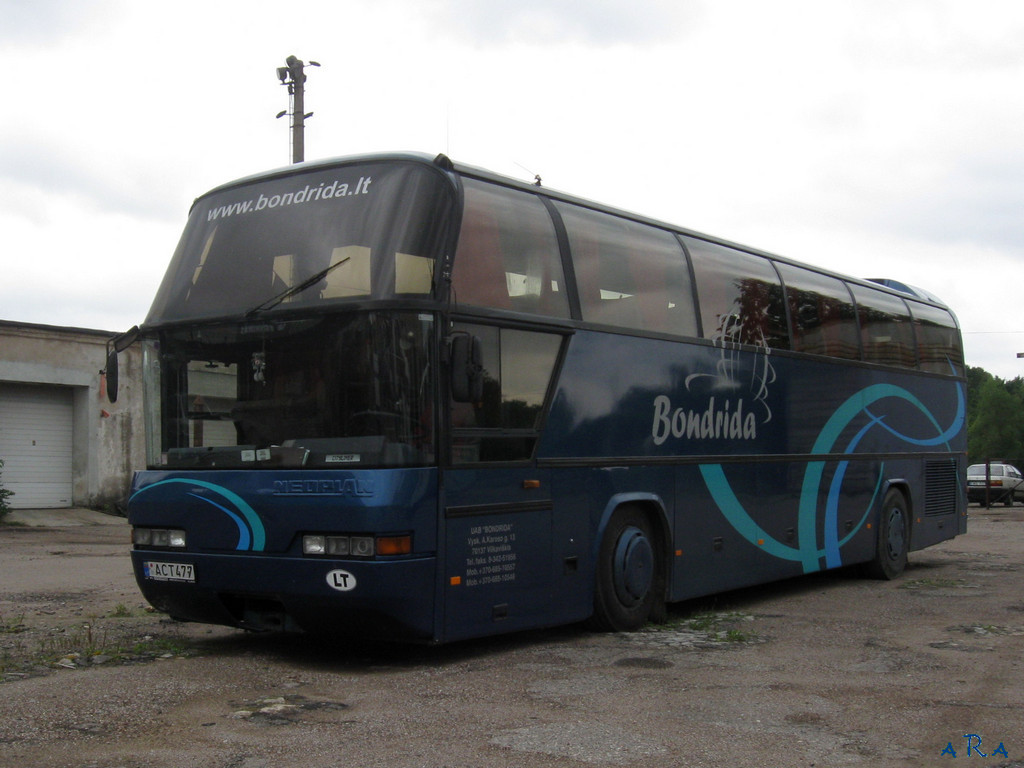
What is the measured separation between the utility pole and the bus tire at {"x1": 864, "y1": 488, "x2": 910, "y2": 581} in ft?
38.1

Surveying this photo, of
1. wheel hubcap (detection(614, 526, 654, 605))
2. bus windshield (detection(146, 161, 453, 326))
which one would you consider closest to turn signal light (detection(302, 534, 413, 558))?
bus windshield (detection(146, 161, 453, 326))

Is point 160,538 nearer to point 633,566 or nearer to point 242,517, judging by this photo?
point 242,517

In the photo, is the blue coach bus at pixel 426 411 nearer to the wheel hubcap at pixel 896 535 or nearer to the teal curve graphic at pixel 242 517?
the teal curve graphic at pixel 242 517

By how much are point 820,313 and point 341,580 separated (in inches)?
298

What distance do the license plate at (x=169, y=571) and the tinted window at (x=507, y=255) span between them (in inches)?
104

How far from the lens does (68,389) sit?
24.1m

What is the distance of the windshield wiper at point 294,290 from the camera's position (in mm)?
7523

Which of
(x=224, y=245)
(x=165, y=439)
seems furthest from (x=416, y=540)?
(x=224, y=245)

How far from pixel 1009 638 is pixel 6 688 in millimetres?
7221

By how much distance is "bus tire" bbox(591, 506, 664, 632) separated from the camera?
907 cm

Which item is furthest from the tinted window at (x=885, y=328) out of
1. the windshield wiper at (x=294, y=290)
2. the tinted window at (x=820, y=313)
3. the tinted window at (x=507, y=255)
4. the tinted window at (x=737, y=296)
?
the windshield wiper at (x=294, y=290)

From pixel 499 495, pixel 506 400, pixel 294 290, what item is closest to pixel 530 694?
pixel 499 495

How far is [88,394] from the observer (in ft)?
78.7

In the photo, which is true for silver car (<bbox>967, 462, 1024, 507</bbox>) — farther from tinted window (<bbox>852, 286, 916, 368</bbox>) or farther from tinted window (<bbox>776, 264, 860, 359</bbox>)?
tinted window (<bbox>776, 264, 860, 359</bbox>)
